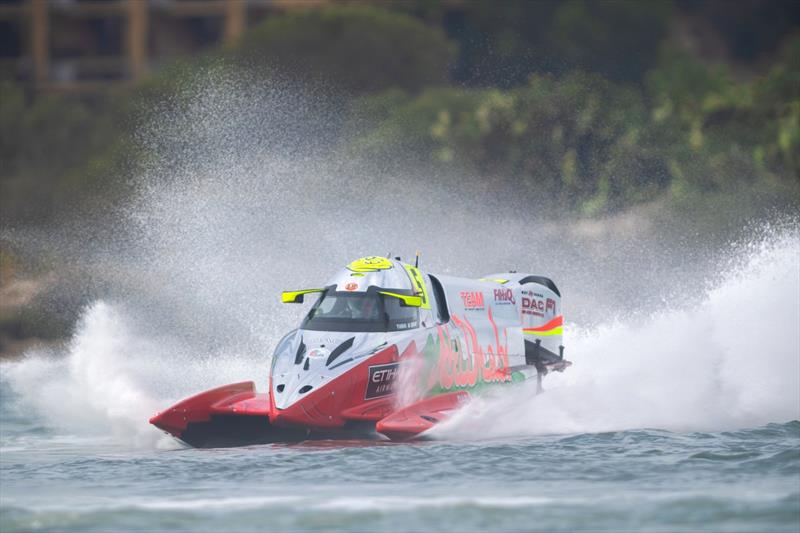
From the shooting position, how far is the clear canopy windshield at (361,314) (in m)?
15.2

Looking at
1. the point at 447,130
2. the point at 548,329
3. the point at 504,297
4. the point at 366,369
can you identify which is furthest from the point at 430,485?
the point at 447,130

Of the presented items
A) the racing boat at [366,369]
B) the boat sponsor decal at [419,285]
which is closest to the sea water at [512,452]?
the racing boat at [366,369]

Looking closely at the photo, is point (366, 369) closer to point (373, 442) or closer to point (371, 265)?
point (373, 442)

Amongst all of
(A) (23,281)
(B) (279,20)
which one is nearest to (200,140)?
(A) (23,281)

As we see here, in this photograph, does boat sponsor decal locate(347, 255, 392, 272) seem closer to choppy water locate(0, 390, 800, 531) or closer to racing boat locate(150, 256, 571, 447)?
racing boat locate(150, 256, 571, 447)

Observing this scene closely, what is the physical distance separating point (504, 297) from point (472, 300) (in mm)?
938

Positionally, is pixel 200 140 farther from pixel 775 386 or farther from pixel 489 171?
pixel 775 386

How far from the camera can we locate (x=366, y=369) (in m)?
14.8

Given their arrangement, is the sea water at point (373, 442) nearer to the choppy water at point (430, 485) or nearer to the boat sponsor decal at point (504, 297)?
the choppy water at point (430, 485)

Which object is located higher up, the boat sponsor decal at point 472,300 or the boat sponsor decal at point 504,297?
the boat sponsor decal at point 504,297

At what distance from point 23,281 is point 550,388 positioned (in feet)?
47.0

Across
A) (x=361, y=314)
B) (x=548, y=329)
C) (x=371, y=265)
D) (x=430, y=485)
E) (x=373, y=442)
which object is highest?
(x=371, y=265)

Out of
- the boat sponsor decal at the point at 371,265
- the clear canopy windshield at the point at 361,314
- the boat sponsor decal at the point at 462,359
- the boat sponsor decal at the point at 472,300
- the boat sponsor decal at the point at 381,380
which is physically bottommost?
the boat sponsor decal at the point at 381,380

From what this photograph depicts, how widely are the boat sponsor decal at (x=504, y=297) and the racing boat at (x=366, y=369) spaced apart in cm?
49
